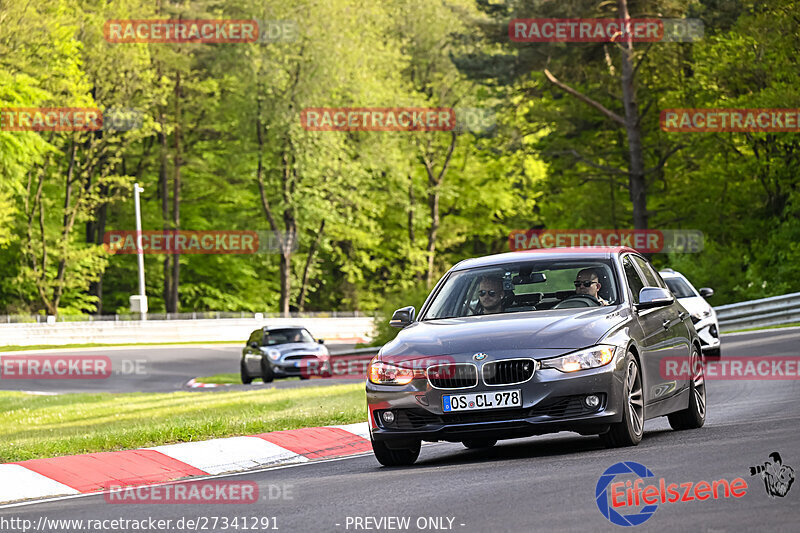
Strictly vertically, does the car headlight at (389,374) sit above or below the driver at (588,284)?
below

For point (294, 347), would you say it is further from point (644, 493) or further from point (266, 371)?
point (644, 493)

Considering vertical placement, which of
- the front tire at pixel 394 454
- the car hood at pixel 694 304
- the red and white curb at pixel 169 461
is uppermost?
the car hood at pixel 694 304

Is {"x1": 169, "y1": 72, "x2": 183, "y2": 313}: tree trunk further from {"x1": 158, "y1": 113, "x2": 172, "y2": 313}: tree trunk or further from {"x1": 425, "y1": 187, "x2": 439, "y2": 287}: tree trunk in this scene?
{"x1": 425, "y1": 187, "x2": 439, "y2": 287}: tree trunk

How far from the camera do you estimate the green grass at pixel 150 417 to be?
1330 cm

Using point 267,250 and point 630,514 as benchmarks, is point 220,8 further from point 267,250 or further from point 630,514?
point 630,514

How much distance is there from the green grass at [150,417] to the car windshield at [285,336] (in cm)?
566

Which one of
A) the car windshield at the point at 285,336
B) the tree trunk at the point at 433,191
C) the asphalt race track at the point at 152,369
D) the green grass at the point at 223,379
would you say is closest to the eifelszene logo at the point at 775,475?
the asphalt race track at the point at 152,369

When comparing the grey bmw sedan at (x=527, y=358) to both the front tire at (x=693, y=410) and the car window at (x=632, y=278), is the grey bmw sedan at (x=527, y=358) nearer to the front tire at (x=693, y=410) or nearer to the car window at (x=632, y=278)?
the car window at (x=632, y=278)

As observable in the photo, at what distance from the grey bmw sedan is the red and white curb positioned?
1.96 metres

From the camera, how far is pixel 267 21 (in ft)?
211

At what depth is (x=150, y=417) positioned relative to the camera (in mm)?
20062

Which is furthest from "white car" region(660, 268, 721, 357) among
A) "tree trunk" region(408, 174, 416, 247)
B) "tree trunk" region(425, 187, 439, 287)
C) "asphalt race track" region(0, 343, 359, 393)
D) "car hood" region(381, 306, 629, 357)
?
"tree trunk" region(425, 187, 439, 287)

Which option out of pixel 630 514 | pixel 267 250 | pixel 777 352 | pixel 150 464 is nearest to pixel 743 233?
pixel 777 352

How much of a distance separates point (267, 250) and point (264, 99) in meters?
9.34
